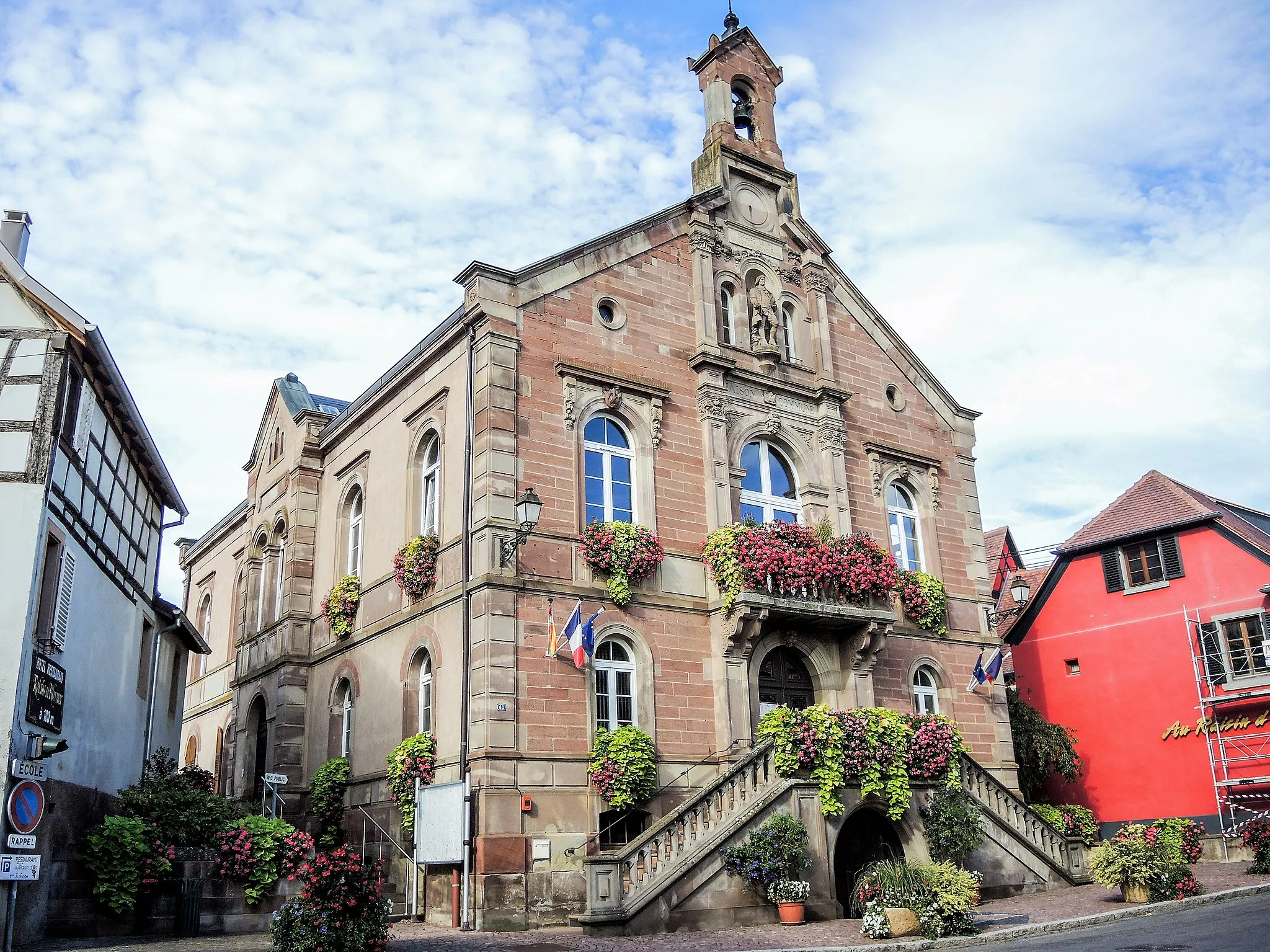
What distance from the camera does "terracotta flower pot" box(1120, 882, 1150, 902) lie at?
55.2ft

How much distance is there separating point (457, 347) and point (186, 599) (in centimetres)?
1976

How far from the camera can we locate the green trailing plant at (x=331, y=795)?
20500 millimetres

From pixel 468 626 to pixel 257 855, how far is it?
417 centimetres

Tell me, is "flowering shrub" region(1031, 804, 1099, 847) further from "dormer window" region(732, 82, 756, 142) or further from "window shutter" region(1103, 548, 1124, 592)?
"dormer window" region(732, 82, 756, 142)

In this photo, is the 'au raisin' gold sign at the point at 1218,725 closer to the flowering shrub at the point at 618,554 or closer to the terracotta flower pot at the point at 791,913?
the terracotta flower pot at the point at 791,913

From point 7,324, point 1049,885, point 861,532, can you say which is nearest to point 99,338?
point 7,324

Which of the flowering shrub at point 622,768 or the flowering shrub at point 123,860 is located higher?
the flowering shrub at point 622,768

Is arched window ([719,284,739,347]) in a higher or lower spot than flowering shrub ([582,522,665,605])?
higher

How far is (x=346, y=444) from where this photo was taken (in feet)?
78.3

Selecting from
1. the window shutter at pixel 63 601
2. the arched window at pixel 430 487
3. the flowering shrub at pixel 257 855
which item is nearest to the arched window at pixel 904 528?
the arched window at pixel 430 487

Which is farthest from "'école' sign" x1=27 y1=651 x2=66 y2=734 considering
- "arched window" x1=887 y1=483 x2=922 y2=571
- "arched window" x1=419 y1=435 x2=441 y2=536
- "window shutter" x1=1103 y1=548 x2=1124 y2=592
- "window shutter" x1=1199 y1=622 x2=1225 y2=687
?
"window shutter" x1=1103 y1=548 x2=1124 y2=592

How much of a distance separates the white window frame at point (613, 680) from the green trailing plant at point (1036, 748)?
10790 millimetres

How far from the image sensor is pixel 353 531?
76.2ft

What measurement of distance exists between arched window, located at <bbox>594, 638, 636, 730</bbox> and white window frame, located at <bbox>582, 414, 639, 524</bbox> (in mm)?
2124
